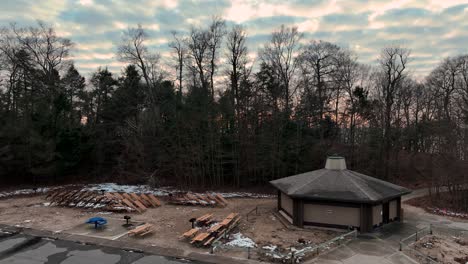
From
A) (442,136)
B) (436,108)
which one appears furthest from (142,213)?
(436,108)

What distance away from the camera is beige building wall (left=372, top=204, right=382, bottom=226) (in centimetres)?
1398

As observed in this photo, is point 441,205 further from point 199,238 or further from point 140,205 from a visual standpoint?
point 140,205

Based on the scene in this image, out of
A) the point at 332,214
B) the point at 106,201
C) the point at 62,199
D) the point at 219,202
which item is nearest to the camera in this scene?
the point at 332,214

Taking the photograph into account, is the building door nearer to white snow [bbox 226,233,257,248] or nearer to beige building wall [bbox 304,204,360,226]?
beige building wall [bbox 304,204,360,226]

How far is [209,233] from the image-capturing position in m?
12.7

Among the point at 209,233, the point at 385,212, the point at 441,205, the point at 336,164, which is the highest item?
the point at 336,164

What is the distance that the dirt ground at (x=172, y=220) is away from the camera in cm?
1264

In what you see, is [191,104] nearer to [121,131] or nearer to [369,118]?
[121,131]

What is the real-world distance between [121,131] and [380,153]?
26413 millimetres

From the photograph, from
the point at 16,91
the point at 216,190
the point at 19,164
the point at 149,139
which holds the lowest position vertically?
the point at 216,190

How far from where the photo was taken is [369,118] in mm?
30750

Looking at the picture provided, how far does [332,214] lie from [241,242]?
195 inches

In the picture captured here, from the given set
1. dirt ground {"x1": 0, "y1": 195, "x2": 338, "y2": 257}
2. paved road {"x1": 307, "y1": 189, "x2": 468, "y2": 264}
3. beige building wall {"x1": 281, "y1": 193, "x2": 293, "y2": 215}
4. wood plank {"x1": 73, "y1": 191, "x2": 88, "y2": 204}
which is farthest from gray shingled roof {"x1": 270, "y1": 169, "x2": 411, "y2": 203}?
wood plank {"x1": 73, "y1": 191, "x2": 88, "y2": 204}

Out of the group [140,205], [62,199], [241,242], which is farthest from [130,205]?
[241,242]
